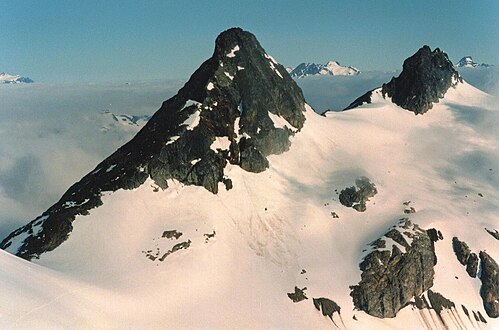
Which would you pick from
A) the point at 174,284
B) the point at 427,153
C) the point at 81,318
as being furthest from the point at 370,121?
the point at 81,318

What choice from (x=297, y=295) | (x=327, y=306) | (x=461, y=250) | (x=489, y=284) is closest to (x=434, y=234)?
(x=461, y=250)

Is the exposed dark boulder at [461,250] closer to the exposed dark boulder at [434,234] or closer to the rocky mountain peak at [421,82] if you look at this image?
the exposed dark boulder at [434,234]

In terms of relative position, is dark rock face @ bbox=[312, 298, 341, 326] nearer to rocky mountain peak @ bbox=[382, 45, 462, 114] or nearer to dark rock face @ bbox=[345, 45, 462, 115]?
dark rock face @ bbox=[345, 45, 462, 115]

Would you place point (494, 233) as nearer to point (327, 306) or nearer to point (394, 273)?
point (394, 273)

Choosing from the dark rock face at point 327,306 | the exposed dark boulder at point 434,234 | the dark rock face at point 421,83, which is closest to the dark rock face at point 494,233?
the exposed dark boulder at point 434,234

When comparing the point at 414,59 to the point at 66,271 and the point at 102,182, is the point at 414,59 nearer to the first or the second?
the point at 102,182

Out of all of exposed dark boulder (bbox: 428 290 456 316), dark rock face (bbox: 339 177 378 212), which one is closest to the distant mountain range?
exposed dark boulder (bbox: 428 290 456 316)
